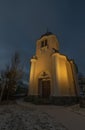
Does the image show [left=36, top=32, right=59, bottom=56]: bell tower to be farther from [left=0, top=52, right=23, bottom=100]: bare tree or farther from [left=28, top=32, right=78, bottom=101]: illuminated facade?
[left=0, top=52, right=23, bottom=100]: bare tree

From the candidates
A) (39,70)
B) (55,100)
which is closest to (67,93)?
(55,100)

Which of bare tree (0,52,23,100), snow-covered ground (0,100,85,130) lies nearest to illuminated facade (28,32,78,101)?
bare tree (0,52,23,100)

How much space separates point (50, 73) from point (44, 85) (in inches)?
84.0

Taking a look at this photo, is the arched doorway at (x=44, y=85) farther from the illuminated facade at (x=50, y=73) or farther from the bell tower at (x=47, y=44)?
the bell tower at (x=47, y=44)

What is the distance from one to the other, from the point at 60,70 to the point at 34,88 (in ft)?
15.1

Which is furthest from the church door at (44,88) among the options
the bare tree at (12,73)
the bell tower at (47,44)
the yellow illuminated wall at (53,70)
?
the bell tower at (47,44)

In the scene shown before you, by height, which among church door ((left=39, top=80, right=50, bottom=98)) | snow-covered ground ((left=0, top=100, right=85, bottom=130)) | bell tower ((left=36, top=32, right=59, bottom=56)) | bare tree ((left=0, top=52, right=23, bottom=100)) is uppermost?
bell tower ((left=36, top=32, right=59, bottom=56))

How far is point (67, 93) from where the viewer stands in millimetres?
13086

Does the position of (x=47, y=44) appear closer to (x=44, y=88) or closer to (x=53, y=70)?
(x=53, y=70)

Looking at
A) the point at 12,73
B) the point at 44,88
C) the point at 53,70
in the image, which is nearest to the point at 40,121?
the point at 12,73

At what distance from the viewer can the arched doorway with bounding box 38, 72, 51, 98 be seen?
14.6 meters

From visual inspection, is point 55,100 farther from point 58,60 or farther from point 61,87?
point 58,60

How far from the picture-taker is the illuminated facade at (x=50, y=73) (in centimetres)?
1317

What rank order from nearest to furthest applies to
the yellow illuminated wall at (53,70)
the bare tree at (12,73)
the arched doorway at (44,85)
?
the bare tree at (12,73)
the yellow illuminated wall at (53,70)
the arched doorway at (44,85)
